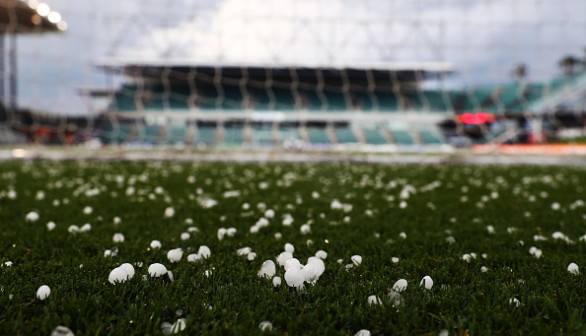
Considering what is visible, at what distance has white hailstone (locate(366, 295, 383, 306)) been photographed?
1.62 m

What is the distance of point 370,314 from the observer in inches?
61.4

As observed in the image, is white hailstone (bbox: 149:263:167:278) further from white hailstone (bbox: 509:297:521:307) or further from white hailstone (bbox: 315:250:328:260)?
white hailstone (bbox: 509:297:521:307)

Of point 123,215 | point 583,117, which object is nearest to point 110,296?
point 123,215

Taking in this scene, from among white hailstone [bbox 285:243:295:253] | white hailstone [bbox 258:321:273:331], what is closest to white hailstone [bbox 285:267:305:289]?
white hailstone [bbox 258:321:273:331]

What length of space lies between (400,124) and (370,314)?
25.8 m

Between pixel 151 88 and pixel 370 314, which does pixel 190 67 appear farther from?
pixel 370 314

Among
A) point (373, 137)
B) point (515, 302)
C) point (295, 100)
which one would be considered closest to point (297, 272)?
point (515, 302)

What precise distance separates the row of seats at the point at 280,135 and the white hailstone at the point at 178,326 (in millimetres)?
19446

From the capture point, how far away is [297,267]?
187 cm

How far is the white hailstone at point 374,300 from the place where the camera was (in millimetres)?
1623

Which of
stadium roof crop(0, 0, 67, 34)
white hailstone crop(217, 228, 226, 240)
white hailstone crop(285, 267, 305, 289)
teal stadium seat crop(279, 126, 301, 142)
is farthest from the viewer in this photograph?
teal stadium seat crop(279, 126, 301, 142)

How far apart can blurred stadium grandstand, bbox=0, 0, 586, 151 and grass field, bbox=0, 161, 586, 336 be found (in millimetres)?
11549

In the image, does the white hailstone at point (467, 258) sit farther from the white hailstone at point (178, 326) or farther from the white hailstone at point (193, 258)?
the white hailstone at point (178, 326)

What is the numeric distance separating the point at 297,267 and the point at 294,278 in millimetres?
90
